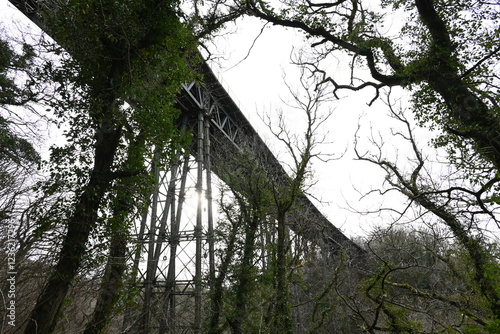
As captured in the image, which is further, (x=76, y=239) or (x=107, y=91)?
(x=107, y=91)

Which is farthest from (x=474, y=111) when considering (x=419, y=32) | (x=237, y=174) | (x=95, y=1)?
(x=237, y=174)

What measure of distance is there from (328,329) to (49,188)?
45.5 ft

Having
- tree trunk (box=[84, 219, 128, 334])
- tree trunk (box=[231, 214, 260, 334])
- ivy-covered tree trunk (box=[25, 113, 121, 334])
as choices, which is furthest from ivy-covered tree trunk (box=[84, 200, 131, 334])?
tree trunk (box=[231, 214, 260, 334])

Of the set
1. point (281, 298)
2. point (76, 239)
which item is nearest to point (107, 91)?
point (76, 239)

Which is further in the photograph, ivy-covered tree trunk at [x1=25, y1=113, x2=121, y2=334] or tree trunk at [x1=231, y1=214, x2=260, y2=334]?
tree trunk at [x1=231, y1=214, x2=260, y2=334]

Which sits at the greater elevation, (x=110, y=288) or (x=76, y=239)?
(x=76, y=239)

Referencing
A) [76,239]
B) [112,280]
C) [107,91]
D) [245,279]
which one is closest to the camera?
[76,239]

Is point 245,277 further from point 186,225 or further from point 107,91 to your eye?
point 107,91

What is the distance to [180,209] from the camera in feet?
31.2

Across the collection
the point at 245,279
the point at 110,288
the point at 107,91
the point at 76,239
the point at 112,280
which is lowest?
the point at 110,288

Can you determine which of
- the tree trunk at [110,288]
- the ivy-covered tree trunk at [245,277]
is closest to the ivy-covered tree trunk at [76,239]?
the tree trunk at [110,288]

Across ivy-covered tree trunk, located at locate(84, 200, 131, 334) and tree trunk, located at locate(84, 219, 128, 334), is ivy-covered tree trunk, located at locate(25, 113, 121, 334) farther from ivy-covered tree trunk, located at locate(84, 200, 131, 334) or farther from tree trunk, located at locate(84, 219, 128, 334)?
tree trunk, located at locate(84, 219, 128, 334)

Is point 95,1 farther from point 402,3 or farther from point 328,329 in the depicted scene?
point 328,329

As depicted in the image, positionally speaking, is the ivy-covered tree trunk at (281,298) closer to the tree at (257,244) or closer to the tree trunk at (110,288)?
the tree at (257,244)
